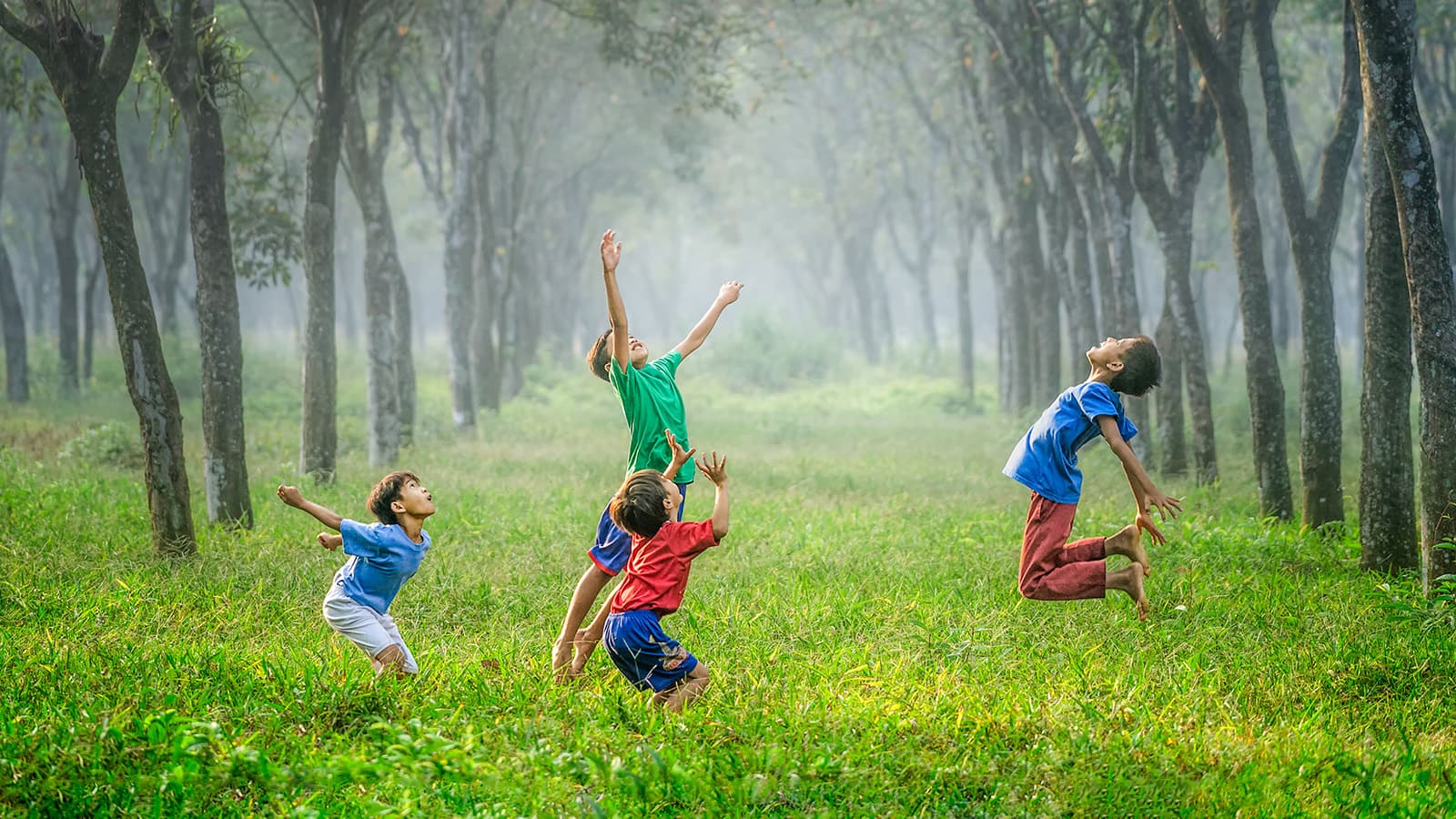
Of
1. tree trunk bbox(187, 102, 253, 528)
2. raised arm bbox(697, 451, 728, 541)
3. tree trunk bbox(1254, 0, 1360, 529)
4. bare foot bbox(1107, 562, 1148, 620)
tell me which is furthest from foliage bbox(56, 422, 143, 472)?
tree trunk bbox(1254, 0, 1360, 529)

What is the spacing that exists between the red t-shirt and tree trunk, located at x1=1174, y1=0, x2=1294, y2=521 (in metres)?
6.13

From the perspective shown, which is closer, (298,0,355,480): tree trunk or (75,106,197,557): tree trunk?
(75,106,197,557): tree trunk

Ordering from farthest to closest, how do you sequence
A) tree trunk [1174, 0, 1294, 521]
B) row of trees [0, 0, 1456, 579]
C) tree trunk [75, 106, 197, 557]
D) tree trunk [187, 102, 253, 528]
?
tree trunk [1174, 0, 1294, 521]
tree trunk [187, 102, 253, 528]
tree trunk [75, 106, 197, 557]
row of trees [0, 0, 1456, 579]

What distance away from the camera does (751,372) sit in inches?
1335

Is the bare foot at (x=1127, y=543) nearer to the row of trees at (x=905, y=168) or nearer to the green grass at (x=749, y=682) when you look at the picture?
the green grass at (x=749, y=682)

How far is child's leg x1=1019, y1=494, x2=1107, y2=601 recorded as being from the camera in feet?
19.8

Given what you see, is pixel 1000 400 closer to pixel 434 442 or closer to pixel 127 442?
pixel 434 442

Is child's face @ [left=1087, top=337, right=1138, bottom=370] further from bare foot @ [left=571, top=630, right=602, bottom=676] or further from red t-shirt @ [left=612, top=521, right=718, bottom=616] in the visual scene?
bare foot @ [left=571, top=630, right=602, bottom=676]

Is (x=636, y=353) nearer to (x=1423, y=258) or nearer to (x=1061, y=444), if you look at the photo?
(x=1061, y=444)

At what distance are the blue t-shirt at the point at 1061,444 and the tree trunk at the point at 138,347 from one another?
535 centimetres

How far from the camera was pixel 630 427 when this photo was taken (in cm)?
564

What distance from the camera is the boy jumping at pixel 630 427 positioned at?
536cm

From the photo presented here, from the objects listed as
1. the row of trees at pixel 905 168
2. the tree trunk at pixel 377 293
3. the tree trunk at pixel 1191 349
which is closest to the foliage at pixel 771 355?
the row of trees at pixel 905 168

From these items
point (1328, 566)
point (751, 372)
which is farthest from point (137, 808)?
point (751, 372)
